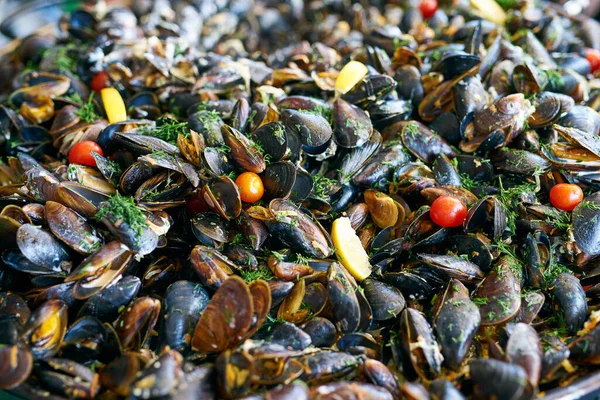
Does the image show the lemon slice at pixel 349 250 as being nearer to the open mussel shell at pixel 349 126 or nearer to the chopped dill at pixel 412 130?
the open mussel shell at pixel 349 126

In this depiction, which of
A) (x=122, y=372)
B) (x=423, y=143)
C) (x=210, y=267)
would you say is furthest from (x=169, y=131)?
(x=423, y=143)

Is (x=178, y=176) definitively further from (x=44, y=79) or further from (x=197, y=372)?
(x=44, y=79)

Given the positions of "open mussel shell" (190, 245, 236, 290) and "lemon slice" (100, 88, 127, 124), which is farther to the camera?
"lemon slice" (100, 88, 127, 124)

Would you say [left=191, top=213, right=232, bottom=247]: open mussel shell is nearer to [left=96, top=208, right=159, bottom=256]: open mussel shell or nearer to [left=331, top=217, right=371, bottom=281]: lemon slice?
[left=96, top=208, right=159, bottom=256]: open mussel shell

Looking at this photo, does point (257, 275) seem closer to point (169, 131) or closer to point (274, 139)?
point (274, 139)

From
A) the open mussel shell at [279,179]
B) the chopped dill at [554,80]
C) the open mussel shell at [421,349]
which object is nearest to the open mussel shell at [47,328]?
the open mussel shell at [279,179]

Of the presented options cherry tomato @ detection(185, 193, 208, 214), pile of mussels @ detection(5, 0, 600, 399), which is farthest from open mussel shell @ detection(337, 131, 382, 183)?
cherry tomato @ detection(185, 193, 208, 214)
